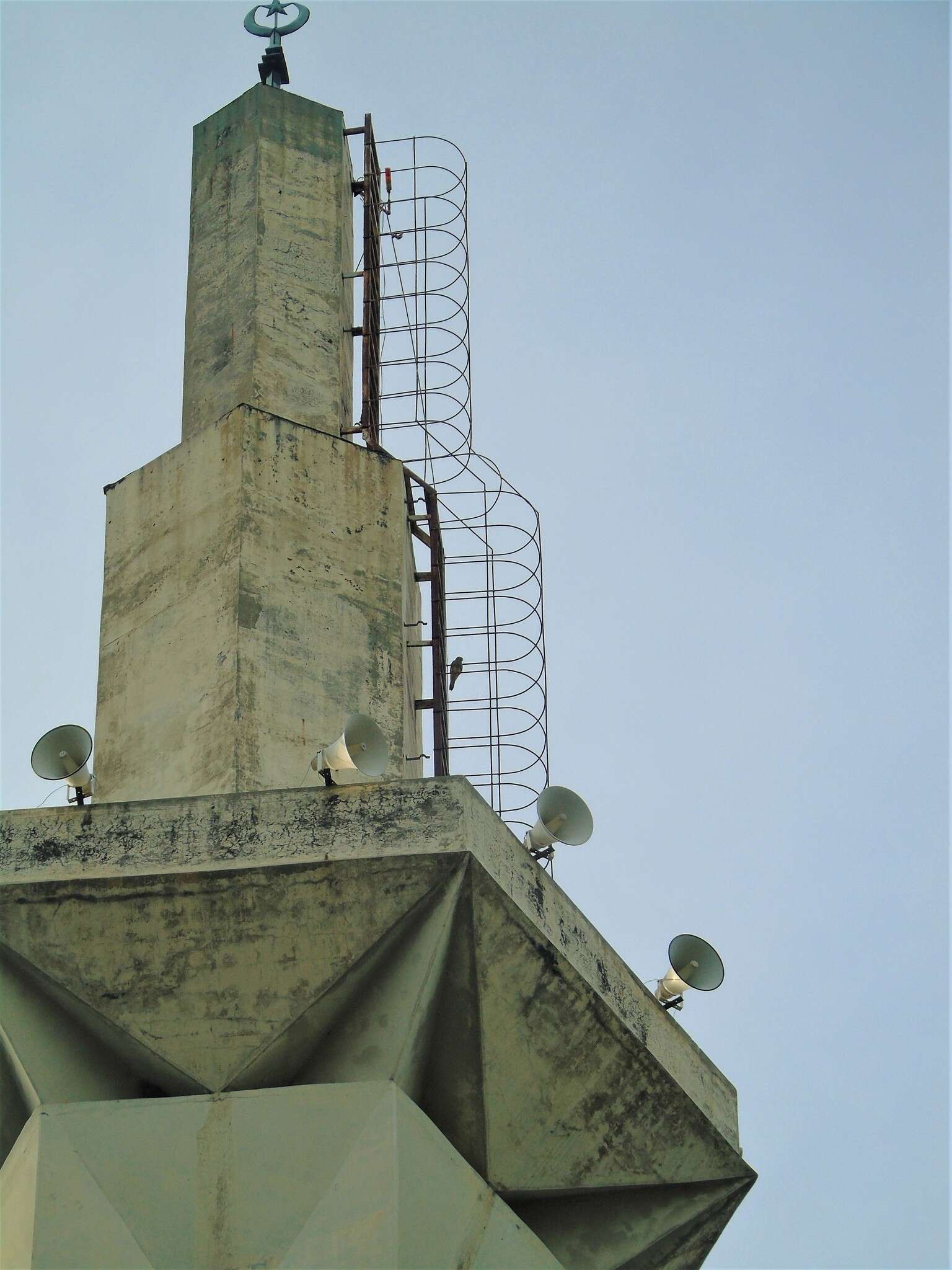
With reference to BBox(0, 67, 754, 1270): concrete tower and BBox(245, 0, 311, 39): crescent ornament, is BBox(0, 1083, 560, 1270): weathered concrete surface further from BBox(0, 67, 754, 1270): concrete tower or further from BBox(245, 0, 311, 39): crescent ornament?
BBox(245, 0, 311, 39): crescent ornament

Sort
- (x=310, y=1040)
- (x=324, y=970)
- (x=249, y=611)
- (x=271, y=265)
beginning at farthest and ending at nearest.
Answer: (x=271, y=265) → (x=249, y=611) → (x=310, y=1040) → (x=324, y=970)

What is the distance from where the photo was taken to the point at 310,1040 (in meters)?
15.5

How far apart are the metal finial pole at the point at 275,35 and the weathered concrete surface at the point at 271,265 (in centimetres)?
83

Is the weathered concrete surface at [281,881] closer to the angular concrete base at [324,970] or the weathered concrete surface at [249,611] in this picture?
the angular concrete base at [324,970]

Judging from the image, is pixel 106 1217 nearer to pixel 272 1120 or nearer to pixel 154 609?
pixel 272 1120

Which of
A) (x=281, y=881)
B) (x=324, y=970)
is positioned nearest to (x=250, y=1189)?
(x=324, y=970)

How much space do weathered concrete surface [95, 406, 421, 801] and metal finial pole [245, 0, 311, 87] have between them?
5.60m

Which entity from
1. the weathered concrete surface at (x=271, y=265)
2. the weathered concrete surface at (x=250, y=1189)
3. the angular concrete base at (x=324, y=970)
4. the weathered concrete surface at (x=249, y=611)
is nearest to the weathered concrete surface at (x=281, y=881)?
the angular concrete base at (x=324, y=970)

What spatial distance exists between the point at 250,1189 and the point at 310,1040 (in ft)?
3.96

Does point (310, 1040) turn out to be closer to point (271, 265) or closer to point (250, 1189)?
point (250, 1189)

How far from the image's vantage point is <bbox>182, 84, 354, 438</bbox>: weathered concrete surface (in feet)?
65.4

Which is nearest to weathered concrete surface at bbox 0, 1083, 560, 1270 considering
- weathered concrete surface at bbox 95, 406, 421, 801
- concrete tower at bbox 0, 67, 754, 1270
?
concrete tower at bbox 0, 67, 754, 1270

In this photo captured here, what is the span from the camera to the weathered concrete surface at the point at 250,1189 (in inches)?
578

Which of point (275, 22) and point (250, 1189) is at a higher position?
point (275, 22)
